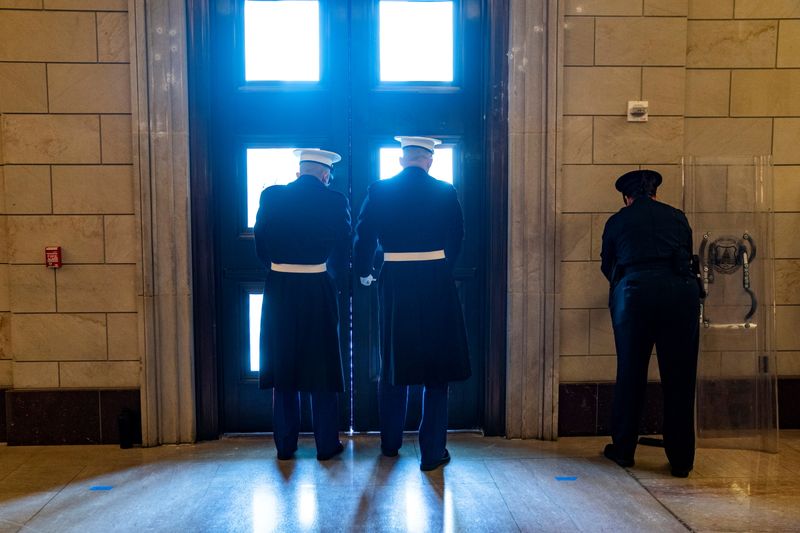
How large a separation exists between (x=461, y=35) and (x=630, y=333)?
2151mm

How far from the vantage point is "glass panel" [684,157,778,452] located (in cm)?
414

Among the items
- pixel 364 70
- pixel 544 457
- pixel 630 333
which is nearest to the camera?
pixel 630 333

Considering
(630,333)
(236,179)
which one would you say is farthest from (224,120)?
→ (630,333)

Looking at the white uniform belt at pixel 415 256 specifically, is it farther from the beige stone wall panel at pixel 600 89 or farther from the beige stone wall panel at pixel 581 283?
the beige stone wall panel at pixel 600 89

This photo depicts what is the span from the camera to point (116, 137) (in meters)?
4.14

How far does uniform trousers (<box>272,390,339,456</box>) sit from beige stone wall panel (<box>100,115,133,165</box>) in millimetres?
1748

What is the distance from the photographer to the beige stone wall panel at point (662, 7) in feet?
13.7

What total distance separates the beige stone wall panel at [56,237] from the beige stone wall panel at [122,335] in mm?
390

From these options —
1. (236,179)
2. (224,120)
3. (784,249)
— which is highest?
(224,120)

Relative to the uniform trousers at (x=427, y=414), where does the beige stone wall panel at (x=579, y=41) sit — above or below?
above

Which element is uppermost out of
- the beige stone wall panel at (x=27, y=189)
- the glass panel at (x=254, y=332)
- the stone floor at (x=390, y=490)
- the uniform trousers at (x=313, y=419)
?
the beige stone wall panel at (x=27, y=189)

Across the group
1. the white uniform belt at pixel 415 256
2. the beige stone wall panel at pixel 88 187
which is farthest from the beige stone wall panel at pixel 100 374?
the white uniform belt at pixel 415 256

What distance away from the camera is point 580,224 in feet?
14.0

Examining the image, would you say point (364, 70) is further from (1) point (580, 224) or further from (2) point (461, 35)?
(1) point (580, 224)
